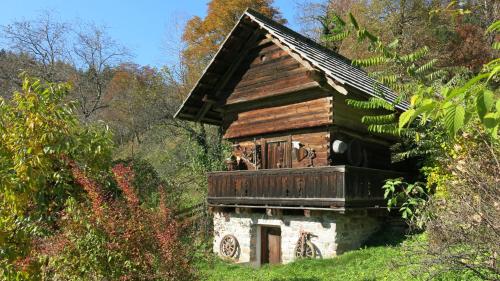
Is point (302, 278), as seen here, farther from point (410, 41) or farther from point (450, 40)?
point (450, 40)

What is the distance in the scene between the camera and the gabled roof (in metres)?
13.3

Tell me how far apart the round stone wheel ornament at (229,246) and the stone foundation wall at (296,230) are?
134mm

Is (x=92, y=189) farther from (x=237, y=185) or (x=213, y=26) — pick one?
(x=213, y=26)

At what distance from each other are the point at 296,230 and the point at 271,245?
1.74 metres

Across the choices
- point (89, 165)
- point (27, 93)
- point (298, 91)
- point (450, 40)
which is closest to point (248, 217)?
point (298, 91)

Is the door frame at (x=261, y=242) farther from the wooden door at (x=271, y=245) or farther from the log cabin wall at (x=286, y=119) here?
the log cabin wall at (x=286, y=119)

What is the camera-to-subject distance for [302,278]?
10.3m

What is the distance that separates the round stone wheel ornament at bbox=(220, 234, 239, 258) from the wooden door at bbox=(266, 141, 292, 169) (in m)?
2.93

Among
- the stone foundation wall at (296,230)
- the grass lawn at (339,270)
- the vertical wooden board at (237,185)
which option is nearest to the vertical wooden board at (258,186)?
the vertical wooden board at (237,185)

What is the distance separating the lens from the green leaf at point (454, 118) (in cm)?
144

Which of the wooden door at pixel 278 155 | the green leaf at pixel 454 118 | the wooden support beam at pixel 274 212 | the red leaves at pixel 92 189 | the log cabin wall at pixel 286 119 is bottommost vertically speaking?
the wooden support beam at pixel 274 212

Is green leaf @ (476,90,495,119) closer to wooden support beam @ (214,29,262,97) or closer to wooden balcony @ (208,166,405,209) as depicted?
wooden balcony @ (208,166,405,209)

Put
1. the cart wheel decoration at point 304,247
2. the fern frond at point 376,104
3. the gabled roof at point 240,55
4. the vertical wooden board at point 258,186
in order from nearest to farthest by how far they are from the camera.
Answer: the fern frond at point 376,104, the cart wheel decoration at point 304,247, the gabled roof at point 240,55, the vertical wooden board at point 258,186

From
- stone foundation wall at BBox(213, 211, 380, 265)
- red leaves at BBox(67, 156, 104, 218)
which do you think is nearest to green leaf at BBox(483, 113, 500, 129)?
red leaves at BBox(67, 156, 104, 218)
